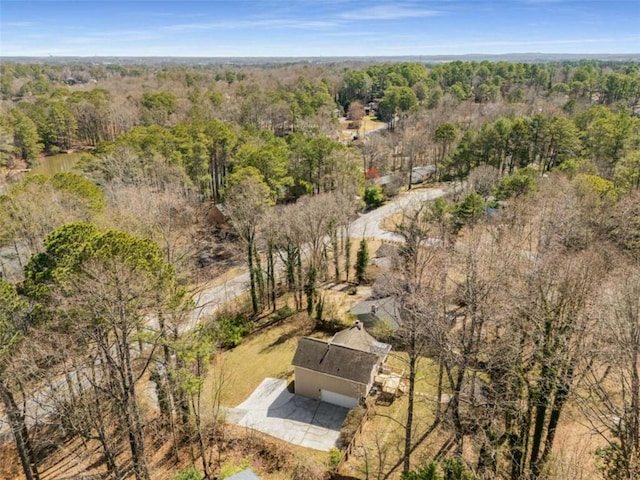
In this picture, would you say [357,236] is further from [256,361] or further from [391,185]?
[256,361]

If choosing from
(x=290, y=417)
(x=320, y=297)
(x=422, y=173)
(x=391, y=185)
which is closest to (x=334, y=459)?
(x=290, y=417)

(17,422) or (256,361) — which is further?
(256,361)

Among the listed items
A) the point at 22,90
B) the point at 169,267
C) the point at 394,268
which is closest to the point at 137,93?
the point at 22,90

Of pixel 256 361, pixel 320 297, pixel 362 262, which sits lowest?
pixel 256 361

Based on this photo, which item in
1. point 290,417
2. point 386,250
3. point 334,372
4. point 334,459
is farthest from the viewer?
point 386,250

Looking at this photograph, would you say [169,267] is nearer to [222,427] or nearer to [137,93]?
[222,427]

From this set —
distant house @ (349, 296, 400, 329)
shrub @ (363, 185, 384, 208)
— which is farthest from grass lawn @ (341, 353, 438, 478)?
shrub @ (363, 185, 384, 208)

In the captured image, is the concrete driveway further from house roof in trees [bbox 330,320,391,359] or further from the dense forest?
house roof in trees [bbox 330,320,391,359]

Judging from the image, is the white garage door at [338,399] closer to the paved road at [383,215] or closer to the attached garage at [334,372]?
the attached garage at [334,372]
